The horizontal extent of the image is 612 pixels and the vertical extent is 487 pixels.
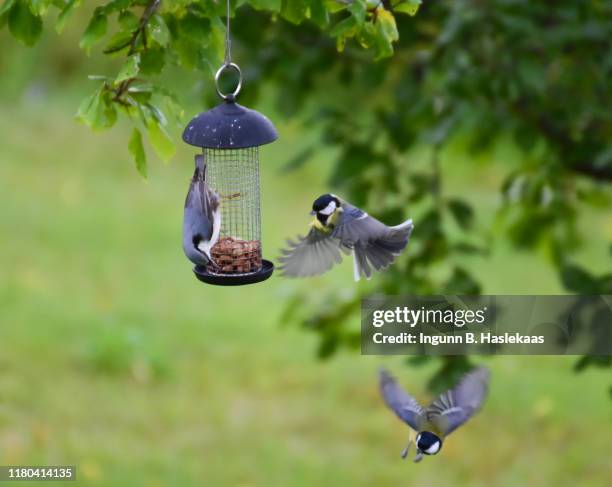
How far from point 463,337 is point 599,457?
2915 millimetres

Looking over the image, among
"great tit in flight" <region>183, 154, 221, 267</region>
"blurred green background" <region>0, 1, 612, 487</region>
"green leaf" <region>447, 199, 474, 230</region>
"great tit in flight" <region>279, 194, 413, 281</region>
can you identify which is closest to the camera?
"great tit in flight" <region>183, 154, 221, 267</region>

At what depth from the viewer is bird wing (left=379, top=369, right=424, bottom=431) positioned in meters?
3.06

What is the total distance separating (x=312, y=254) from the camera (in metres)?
3.16

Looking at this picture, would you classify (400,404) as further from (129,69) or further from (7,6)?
(7,6)

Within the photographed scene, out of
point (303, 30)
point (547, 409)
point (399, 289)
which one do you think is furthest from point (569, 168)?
point (547, 409)

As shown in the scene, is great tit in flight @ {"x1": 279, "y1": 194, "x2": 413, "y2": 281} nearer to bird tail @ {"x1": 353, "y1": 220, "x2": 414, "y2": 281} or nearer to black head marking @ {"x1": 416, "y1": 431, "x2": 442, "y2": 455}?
bird tail @ {"x1": 353, "y1": 220, "x2": 414, "y2": 281}

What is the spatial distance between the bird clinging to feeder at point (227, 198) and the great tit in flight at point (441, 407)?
564 millimetres

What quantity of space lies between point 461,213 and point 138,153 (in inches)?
86.4

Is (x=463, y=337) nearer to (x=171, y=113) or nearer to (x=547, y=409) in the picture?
(x=171, y=113)

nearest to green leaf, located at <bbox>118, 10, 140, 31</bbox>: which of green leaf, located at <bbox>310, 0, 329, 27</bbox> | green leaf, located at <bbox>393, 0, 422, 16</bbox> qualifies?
green leaf, located at <bbox>310, 0, 329, 27</bbox>

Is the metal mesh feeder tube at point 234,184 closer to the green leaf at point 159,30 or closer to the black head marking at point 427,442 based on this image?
the green leaf at point 159,30

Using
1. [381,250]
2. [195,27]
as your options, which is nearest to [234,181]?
[381,250]

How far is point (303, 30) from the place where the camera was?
4.87 meters

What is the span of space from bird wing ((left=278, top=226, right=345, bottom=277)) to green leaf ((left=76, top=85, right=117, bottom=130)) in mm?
743
